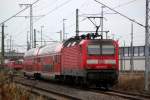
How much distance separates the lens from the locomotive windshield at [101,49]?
27844 mm

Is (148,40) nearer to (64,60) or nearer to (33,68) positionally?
(64,60)

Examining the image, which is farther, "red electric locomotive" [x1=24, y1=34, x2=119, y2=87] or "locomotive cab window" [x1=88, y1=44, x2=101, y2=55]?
"locomotive cab window" [x1=88, y1=44, x2=101, y2=55]

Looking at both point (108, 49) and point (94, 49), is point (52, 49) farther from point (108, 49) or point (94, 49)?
point (108, 49)

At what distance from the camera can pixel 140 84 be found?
30.7m

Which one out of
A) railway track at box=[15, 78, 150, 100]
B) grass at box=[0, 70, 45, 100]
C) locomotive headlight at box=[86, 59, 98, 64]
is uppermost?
locomotive headlight at box=[86, 59, 98, 64]

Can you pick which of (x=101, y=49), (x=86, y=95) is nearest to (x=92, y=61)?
(x=101, y=49)

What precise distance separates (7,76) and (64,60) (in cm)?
1611

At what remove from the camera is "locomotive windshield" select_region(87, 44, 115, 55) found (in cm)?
2784

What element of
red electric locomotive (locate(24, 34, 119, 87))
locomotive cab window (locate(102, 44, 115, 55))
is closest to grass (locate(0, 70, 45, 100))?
red electric locomotive (locate(24, 34, 119, 87))

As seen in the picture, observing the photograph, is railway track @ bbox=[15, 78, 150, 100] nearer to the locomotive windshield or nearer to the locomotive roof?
the locomotive windshield

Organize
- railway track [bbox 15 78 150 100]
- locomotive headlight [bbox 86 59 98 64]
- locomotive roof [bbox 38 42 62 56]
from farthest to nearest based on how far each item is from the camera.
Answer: locomotive roof [bbox 38 42 62 56] → locomotive headlight [bbox 86 59 98 64] → railway track [bbox 15 78 150 100]

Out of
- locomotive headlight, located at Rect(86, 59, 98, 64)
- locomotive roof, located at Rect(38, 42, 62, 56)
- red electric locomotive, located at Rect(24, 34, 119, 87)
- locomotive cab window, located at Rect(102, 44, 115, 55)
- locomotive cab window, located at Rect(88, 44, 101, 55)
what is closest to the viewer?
red electric locomotive, located at Rect(24, 34, 119, 87)

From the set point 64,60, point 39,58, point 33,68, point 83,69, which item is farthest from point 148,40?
point 33,68

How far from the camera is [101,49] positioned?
27953mm
